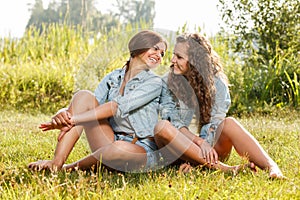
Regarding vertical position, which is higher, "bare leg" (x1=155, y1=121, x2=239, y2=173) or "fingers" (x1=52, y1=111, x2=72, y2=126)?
"fingers" (x1=52, y1=111, x2=72, y2=126)

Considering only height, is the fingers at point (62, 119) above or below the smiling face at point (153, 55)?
below

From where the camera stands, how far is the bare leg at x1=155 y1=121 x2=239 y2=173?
3.06 metres

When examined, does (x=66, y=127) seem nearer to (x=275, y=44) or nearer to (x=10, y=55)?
(x=275, y=44)

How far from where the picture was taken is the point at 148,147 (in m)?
3.21

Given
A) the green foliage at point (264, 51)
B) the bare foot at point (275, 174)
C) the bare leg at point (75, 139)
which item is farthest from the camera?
the green foliage at point (264, 51)

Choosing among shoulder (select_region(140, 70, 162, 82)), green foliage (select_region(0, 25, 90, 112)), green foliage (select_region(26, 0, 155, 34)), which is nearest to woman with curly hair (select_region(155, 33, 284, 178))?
shoulder (select_region(140, 70, 162, 82))

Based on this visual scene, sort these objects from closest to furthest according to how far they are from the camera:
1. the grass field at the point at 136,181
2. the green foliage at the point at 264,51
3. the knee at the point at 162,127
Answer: the grass field at the point at 136,181, the knee at the point at 162,127, the green foliage at the point at 264,51

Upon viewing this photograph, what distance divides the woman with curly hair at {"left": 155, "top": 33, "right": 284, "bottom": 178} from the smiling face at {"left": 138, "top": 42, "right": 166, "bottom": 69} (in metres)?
0.10

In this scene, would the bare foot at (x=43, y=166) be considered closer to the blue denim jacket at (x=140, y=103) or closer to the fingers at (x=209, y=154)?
the blue denim jacket at (x=140, y=103)

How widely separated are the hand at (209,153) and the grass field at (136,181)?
7cm

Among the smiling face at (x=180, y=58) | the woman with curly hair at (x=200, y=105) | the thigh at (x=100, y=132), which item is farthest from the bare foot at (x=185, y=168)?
the smiling face at (x=180, y=58)

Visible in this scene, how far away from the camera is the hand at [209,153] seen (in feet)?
10.1

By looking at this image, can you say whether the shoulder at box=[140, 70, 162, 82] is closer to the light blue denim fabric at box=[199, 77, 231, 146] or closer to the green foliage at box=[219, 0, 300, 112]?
the light blue denim fabric at box=[199, 77, 231, 146]

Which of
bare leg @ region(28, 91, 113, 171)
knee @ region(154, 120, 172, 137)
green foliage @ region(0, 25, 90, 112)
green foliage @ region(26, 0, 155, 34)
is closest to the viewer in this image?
knee @ region(154, 120, 172, 137)
